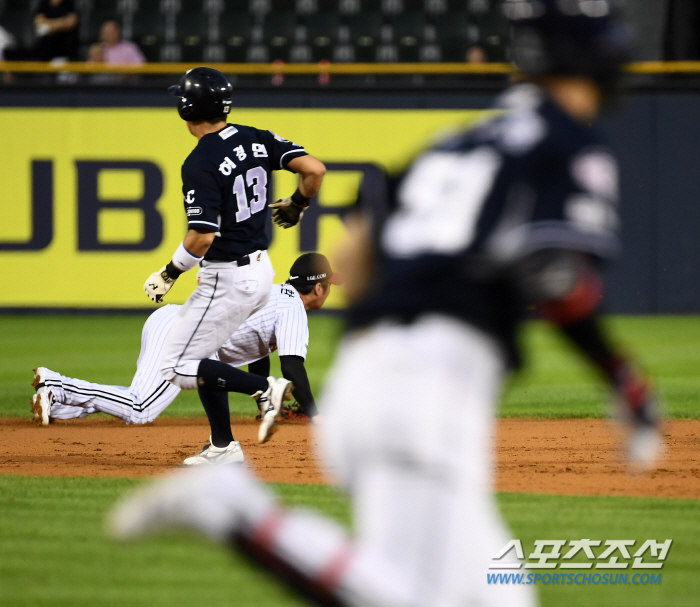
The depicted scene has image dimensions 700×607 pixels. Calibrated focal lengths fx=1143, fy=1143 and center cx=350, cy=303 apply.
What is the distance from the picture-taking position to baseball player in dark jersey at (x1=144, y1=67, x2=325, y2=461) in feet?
19.7

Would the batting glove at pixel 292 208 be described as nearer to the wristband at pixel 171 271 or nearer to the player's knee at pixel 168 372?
the wristband at pixel 171 271

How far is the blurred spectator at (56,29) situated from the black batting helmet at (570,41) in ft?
43.8

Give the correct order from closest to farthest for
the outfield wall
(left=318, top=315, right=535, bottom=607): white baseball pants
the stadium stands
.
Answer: (left=318, top=315, right=535, bottom=607): white baseball pants → the outfield wall → the stadium stands

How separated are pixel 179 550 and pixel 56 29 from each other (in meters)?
11.6

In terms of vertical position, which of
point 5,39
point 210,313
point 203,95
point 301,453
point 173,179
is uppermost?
point 5,39

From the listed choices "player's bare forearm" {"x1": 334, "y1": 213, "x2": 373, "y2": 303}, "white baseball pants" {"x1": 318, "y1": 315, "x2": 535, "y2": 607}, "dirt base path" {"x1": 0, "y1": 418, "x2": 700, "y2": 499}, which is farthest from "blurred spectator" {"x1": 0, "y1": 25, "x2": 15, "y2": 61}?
"white baseball pants" {"x1": 318, "y1": 315, "x2": 535, "y2": 607}

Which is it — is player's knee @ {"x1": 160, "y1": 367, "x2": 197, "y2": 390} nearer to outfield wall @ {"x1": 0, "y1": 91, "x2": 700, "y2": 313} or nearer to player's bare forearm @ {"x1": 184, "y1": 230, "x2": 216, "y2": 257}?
player's bare forearm @ {"x1": 184, "y1": 230, "x2": 216, "y2": 257}

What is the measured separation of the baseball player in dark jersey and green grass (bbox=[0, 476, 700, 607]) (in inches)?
23.9

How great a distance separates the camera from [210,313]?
6070 mm

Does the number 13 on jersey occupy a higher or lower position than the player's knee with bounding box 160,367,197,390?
higher

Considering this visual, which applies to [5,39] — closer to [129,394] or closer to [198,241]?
[129,394]

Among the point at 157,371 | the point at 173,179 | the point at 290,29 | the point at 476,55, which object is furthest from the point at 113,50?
the point at 157,371

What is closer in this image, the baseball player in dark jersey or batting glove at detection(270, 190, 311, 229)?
the baseball player in dark jersey

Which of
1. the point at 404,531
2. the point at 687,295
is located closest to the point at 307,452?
the point at 404,531
